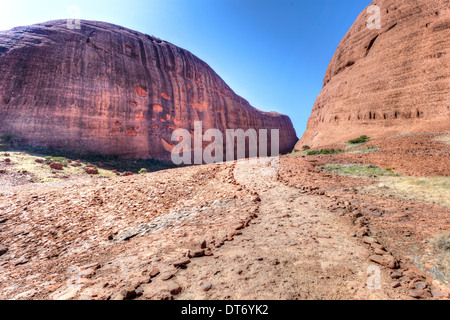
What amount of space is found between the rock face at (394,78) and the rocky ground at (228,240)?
40.6 feet

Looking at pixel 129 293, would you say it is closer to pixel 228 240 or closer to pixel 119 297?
pixel 119 297

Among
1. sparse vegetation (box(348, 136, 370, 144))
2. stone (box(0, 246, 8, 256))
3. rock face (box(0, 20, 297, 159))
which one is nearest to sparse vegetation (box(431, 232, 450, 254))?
stone (box(0, 246, 8, 256))

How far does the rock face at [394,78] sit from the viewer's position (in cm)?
1602

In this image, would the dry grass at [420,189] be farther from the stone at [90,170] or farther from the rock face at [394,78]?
the stone at [90,170]

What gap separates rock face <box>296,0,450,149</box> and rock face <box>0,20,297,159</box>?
19.3 metres

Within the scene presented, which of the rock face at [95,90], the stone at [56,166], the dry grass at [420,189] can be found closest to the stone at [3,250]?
the dry grass at [420,189]

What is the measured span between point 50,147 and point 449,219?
81.0 ft

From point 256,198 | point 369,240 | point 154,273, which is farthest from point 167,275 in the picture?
point 256,198

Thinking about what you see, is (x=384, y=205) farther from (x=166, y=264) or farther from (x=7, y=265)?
(x=7, y=265)

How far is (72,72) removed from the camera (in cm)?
2006

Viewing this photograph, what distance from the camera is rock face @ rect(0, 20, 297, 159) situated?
18.1m

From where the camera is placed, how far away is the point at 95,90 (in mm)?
20625

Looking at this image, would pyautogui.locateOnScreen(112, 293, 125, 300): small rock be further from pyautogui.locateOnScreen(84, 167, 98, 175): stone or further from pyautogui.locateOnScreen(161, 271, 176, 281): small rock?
pyautogui.locateOnScreen(84, 167, 98, 175): stone

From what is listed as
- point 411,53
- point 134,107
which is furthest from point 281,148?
point 134,107
